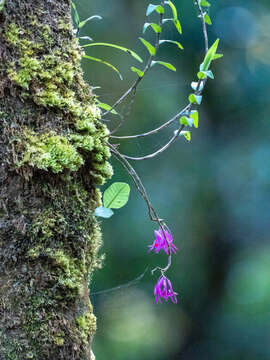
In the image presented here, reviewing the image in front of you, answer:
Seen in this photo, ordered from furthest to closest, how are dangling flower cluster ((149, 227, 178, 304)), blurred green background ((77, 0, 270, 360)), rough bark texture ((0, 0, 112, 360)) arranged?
1. blurred green background ((77, 0, 270, 360))
2. dangling flower cluster ((149, 227, 178, 304))
3. rough bark texture ((0, 0, 112, 360))

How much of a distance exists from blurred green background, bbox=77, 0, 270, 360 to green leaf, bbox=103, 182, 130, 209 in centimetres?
204

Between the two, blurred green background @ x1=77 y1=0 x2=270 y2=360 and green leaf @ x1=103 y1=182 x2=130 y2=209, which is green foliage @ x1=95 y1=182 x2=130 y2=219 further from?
blurred green background @ x1=77 y1=0 x2=270 y2=360

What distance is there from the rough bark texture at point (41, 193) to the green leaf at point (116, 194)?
9 centimetres

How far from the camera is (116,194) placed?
0.68 metres

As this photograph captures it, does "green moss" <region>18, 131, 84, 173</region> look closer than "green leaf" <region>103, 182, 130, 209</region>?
Yes

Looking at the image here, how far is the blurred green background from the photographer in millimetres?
2898

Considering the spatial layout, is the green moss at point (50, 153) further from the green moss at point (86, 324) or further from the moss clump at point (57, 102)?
the green moss at point (86, 324)

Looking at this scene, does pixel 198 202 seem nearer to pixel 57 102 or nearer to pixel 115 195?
pixel 115 195

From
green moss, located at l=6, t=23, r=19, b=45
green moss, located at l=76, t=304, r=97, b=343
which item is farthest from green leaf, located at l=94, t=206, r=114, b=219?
green moss, located at l=6, t=23, r=19, b=45

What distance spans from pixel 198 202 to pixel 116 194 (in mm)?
2653

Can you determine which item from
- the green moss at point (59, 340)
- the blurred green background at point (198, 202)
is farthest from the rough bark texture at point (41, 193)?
the blurred green background at point (198, 202)

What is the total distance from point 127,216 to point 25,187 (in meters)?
2.44

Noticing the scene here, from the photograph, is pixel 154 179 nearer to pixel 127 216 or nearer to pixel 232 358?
pixel 127 216

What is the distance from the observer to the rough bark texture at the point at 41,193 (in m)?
0.52
